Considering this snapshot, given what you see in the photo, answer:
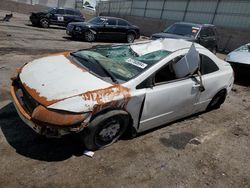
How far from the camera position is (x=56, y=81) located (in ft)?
10.9

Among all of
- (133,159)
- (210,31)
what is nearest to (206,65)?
(133,159)

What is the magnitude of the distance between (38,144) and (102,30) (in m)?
12.0

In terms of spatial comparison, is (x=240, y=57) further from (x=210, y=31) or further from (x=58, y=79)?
(x=58, y=79)

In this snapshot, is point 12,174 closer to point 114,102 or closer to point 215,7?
point 114,102

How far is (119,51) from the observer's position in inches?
173

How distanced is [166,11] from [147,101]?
23.5 m

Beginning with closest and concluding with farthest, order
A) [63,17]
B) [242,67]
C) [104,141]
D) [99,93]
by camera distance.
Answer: [99,93] < [104,141] < [242,67] < [63,17]

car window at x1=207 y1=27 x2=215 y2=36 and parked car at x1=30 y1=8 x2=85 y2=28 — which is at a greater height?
car window at x1=207 y1=27 x2=215 y2=36

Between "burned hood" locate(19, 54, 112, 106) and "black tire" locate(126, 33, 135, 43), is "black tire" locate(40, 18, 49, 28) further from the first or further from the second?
"burned hood" locate(19, 54, 112, 106)

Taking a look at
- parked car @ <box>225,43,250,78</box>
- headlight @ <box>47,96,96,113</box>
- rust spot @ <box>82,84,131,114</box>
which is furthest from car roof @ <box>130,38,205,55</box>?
parked car @ <box>225,43,250,78</box>

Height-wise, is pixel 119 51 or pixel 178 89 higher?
pixel 119 51

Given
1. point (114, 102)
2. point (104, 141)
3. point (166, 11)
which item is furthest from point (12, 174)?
point (166, 11)

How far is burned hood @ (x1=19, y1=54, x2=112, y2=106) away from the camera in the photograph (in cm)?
306

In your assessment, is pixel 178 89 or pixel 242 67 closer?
pixel 178 89
